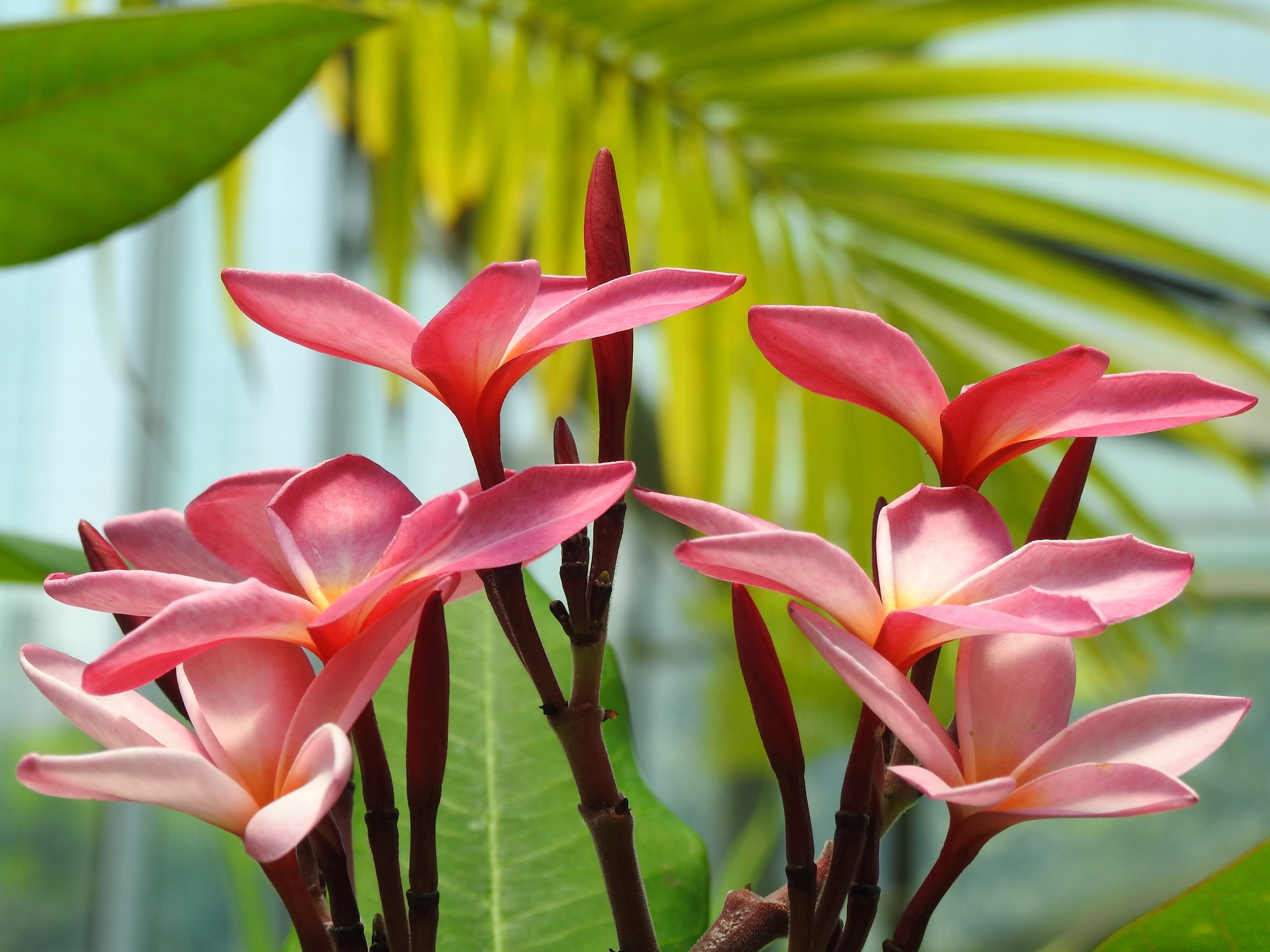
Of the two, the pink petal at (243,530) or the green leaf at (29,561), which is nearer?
the pink petal at (243,530)

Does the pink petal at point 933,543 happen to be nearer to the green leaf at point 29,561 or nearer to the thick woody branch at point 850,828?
the thick woody branch at point 850,828

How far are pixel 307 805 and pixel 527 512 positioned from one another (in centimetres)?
5

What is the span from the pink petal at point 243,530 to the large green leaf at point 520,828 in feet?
0.33

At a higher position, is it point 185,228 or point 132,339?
point 185,228

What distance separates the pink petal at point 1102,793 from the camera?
0.14m

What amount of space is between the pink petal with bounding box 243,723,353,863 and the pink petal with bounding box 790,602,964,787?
63 mm

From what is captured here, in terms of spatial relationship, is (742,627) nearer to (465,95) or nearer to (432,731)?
(432,731)

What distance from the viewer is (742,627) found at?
0.18 metres

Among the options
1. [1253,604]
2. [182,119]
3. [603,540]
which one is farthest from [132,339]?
[1253,604]

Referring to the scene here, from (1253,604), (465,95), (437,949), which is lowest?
(1253,604)

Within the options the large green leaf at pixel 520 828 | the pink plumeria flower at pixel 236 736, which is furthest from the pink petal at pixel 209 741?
the large green leaf at pixel 520 828

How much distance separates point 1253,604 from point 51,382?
10.3ft

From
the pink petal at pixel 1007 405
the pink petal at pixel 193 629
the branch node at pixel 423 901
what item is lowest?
the branch node at pixel 423 901

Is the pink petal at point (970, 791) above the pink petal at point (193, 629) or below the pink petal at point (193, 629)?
below
